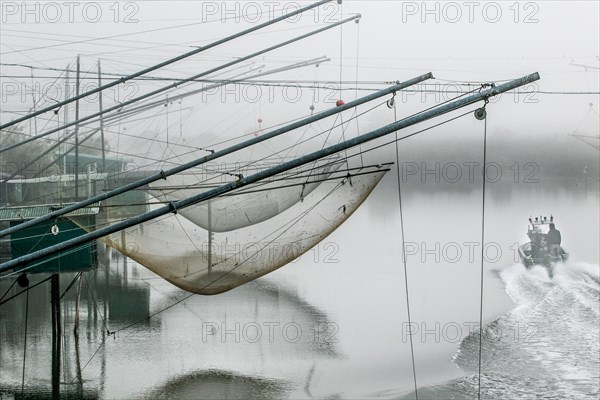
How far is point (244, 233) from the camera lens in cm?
1317

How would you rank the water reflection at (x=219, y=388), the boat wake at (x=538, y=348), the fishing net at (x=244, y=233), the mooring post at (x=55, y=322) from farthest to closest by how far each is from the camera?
the mooring post at (x=55, y=322), the boat wake at (x=538, y=348), the water reflection at (x=219, y=388), the fishing net at (x=244, y=233)

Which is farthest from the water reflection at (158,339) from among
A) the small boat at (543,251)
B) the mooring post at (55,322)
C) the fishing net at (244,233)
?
the small boat at (543,251)

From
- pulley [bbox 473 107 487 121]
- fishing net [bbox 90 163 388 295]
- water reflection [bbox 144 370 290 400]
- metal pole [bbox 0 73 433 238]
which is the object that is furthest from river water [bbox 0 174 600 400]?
pulley [bbox 473 107 487 121]

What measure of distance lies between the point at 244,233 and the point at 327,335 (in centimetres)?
517

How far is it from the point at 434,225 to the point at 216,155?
36817 millimetres

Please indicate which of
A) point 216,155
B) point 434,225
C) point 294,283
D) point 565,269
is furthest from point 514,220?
point 216,155

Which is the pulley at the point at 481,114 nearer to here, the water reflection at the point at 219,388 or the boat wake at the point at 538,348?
the boat wake at the point at 538,348

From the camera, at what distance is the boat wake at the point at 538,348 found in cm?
1392

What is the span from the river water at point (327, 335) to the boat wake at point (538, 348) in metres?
0.04

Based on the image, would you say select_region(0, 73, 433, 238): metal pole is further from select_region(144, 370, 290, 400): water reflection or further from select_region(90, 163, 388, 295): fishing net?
select_region(144, 370, 290, 400): water reflection

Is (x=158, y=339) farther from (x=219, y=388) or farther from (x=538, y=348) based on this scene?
(x=538, y=348)

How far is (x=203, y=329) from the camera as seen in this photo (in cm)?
1828

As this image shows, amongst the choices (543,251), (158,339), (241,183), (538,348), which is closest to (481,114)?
(241,183)

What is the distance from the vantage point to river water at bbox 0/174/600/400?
45.4 feet
